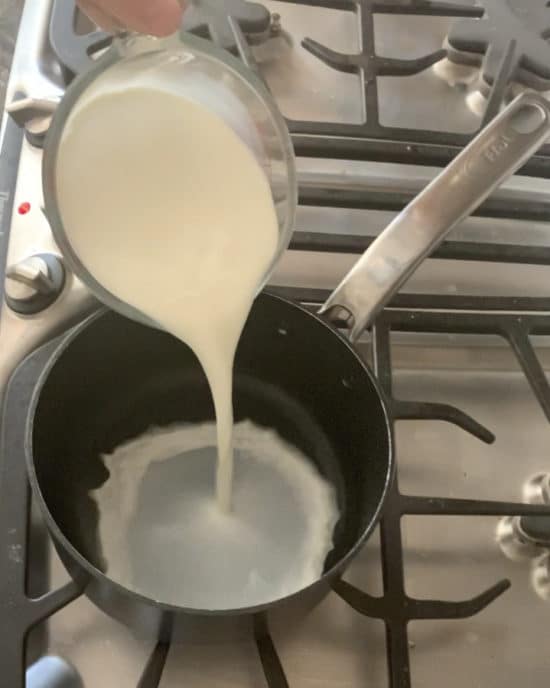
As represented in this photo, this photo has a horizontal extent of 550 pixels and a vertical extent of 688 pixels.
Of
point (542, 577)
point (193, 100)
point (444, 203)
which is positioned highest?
point (193, 100)

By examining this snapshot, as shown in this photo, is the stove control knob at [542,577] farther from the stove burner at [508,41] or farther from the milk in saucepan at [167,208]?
the stove burner at [508,41]

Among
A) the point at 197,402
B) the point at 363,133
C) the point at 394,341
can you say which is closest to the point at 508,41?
the point at 363,133

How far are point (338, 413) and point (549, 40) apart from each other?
0.39 metres

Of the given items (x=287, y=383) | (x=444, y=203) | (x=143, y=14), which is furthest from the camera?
(x=287, y=383)

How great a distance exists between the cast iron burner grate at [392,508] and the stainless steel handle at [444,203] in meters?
0.04

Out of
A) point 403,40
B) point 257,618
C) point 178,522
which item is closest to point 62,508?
point 178,522

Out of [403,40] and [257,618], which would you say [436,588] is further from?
[403,40]

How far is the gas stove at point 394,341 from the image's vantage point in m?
0.53

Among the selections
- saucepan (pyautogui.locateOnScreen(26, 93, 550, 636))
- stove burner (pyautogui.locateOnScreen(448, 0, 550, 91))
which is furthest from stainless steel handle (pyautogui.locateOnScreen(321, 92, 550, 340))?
stove burner (pyautogui.locateOnScreen(448, 0, 550, 91))

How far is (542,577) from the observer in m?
0.58

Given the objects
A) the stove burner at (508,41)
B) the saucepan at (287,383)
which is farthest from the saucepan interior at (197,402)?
the stove burner at (508,41)

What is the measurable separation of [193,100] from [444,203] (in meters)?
0.19

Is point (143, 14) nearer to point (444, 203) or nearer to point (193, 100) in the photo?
point (193, 100)

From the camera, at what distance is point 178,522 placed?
65 cm
